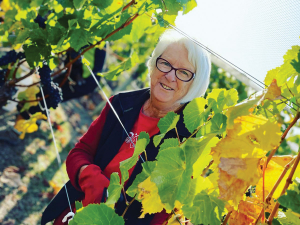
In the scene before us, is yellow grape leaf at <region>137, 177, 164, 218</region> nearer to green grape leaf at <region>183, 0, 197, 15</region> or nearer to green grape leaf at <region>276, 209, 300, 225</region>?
green grape leaf at <region>276, 209, 300, 225</region>

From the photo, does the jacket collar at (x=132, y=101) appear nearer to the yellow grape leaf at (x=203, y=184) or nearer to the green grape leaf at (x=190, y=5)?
the green grape leaf at (x=190, y=5)

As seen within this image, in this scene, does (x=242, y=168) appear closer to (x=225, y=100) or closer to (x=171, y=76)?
(x=225, y=100)

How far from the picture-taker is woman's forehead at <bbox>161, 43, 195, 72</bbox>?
1.30m

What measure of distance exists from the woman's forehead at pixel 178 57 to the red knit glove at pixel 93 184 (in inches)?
27.0

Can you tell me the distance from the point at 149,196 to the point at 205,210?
0.15 metres

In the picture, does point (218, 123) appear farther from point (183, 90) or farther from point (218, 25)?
point (183, 90)

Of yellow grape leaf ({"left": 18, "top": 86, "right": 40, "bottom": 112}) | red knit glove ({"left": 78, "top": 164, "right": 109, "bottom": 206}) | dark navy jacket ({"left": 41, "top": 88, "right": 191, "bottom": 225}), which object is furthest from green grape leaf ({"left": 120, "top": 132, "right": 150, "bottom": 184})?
yellow grape leaf ({"left": 18, "top": 86, "right": 40, "bottom": 112})

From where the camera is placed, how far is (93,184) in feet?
4.00

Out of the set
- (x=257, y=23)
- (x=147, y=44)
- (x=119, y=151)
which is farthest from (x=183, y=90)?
(x=147, y=44)

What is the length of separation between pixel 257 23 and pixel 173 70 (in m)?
0.66

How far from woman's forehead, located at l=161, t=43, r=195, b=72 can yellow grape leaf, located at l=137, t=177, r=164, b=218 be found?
787 millimetres

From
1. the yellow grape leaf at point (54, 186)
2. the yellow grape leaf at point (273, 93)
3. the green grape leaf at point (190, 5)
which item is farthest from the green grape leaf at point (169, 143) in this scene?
the yellow grape leaf at point (54, 186)

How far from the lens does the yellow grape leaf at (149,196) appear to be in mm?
657

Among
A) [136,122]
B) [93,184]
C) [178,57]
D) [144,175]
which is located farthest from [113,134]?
[144,175]
